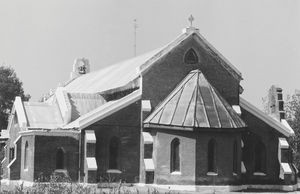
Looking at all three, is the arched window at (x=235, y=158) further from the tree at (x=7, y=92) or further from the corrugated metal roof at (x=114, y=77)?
the tree at (x=7, y=92)

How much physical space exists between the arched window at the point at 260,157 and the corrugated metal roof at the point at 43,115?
49.6ft

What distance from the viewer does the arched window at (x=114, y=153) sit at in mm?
41688

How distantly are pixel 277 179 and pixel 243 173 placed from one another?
118 inches

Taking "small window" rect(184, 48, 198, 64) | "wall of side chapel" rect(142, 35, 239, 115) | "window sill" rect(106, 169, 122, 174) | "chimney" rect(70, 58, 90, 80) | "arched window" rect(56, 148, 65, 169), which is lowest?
"window sill" rect(106, 169, 122, 174)

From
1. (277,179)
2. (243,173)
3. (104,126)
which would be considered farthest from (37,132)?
(277,179)

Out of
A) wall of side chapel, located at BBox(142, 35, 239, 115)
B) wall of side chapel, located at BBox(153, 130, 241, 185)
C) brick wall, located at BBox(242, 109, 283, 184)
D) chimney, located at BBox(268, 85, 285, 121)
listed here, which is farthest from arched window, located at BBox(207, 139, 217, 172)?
chimney, located at BBox(268, 85, 285, 121)

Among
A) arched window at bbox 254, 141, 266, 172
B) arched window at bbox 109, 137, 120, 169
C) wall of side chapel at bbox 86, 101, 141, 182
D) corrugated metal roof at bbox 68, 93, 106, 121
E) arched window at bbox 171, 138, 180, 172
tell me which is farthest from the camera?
corrugated metal roof at bbox 68, 93, 106, 121

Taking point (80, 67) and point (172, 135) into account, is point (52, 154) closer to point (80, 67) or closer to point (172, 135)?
point (172, 135)

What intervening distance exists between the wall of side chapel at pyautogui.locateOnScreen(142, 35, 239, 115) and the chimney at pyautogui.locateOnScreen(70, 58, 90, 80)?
30366mm

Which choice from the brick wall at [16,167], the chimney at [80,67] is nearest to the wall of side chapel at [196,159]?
the brick wall at [16,167]

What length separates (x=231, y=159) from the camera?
39844mm

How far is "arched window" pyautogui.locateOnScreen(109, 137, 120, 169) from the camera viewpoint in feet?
137

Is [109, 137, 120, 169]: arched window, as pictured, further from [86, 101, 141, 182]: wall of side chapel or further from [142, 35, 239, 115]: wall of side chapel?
[142, 35, 239, 115]: wall of side chapel

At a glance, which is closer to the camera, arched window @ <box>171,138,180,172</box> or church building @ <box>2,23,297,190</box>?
church building @ <box>2,23,297,190</box>
